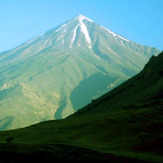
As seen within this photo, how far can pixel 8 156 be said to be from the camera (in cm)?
4969

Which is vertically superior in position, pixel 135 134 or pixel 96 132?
pixel 96 132

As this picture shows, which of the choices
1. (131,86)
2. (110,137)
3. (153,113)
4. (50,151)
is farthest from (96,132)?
(131,86)

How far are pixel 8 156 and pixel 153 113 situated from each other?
49343mm

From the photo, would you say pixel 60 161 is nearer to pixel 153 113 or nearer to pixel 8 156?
pixel 8 156

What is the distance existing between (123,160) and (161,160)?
5.76 m

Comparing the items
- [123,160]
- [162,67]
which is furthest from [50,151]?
[162,67]

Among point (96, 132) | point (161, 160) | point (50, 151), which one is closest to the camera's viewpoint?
point (161, 160)

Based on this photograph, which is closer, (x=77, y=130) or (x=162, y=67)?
(x=77, y=130)

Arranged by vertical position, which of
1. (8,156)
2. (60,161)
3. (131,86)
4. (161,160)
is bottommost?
(161,160)

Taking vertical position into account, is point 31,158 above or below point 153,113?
below

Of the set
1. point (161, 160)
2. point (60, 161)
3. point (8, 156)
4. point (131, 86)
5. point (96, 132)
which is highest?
point (131, 86)

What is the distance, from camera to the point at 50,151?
5178cm

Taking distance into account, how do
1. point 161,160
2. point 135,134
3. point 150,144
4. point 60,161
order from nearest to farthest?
1. point 161,160
2. point 60,161
3. point 150,144
4. point 135,134

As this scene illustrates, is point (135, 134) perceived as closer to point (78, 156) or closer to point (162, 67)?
point (78, 156)
